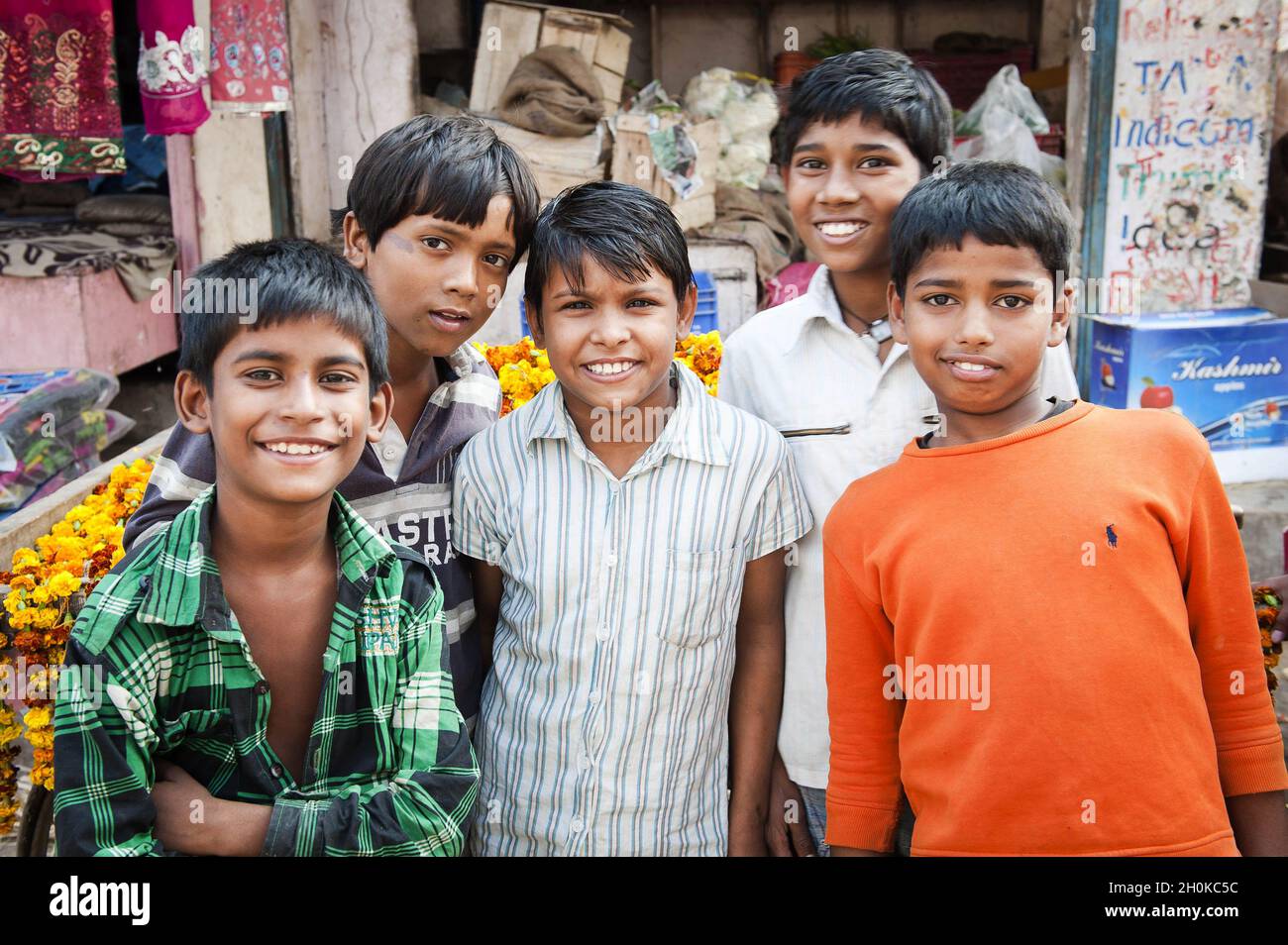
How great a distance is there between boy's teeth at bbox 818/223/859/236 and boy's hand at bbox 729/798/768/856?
1075mm

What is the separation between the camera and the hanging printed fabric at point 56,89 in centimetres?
426

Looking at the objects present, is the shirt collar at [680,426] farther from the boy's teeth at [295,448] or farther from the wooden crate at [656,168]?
the wooden crate at [656,168]

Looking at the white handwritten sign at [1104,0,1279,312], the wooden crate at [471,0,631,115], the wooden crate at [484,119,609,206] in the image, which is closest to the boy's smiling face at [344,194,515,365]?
the wooden crate at [484,119,609,206]

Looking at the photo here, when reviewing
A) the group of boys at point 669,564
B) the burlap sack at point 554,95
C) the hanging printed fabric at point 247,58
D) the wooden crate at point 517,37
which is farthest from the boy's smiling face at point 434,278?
the wooden crate at point 517,37

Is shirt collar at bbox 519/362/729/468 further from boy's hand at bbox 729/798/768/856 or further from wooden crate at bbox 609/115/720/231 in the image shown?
wooden crate at bbox 609/115/720/231

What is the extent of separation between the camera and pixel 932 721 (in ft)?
5.30

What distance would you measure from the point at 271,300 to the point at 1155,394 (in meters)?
4.35

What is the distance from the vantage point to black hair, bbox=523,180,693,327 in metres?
1.83

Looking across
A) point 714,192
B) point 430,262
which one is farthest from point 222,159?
point 430,262

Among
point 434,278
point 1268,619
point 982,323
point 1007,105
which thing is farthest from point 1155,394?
point 434,278

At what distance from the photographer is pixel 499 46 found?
21.4 ft

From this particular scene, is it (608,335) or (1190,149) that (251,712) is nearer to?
(608,335)
